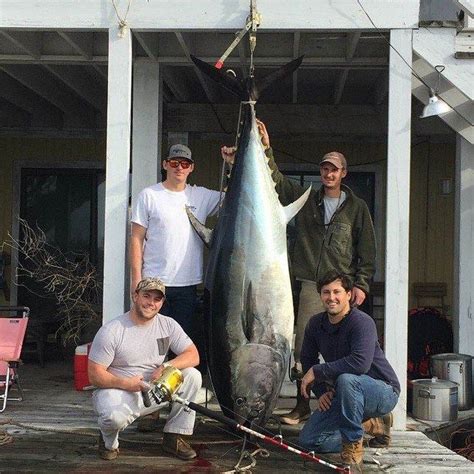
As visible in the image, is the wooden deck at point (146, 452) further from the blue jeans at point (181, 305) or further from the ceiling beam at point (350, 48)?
the ceiling beam at point (350, 48)

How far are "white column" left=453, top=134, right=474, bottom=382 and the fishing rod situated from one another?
2.24 metres

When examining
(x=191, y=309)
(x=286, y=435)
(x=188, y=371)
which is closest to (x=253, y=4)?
(x=191, y=309)

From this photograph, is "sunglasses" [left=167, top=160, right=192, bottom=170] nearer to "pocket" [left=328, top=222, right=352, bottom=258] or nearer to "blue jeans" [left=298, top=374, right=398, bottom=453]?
"pocket" [left=328, top=222, right=352, bottom=258]

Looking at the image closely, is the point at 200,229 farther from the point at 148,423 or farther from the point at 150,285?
the point at 148,423

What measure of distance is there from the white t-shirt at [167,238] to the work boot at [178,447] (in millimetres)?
880

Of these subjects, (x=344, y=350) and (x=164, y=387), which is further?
(x=344, y=350)

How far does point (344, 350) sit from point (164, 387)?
3.02 ft

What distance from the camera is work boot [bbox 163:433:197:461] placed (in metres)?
4.02

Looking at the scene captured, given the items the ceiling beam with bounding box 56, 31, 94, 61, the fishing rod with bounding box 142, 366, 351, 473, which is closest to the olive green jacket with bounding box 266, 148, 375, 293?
the fishing rod with bounding box 142, 366, 351, 473

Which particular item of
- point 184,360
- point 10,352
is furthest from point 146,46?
point 184,360

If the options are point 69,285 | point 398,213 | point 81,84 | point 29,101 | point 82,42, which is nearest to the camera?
point 398,213

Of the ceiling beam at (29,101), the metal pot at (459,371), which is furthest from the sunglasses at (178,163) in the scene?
the ceiling beam at (29,101)

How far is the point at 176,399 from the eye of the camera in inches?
151

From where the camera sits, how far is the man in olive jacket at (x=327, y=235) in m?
4.55
